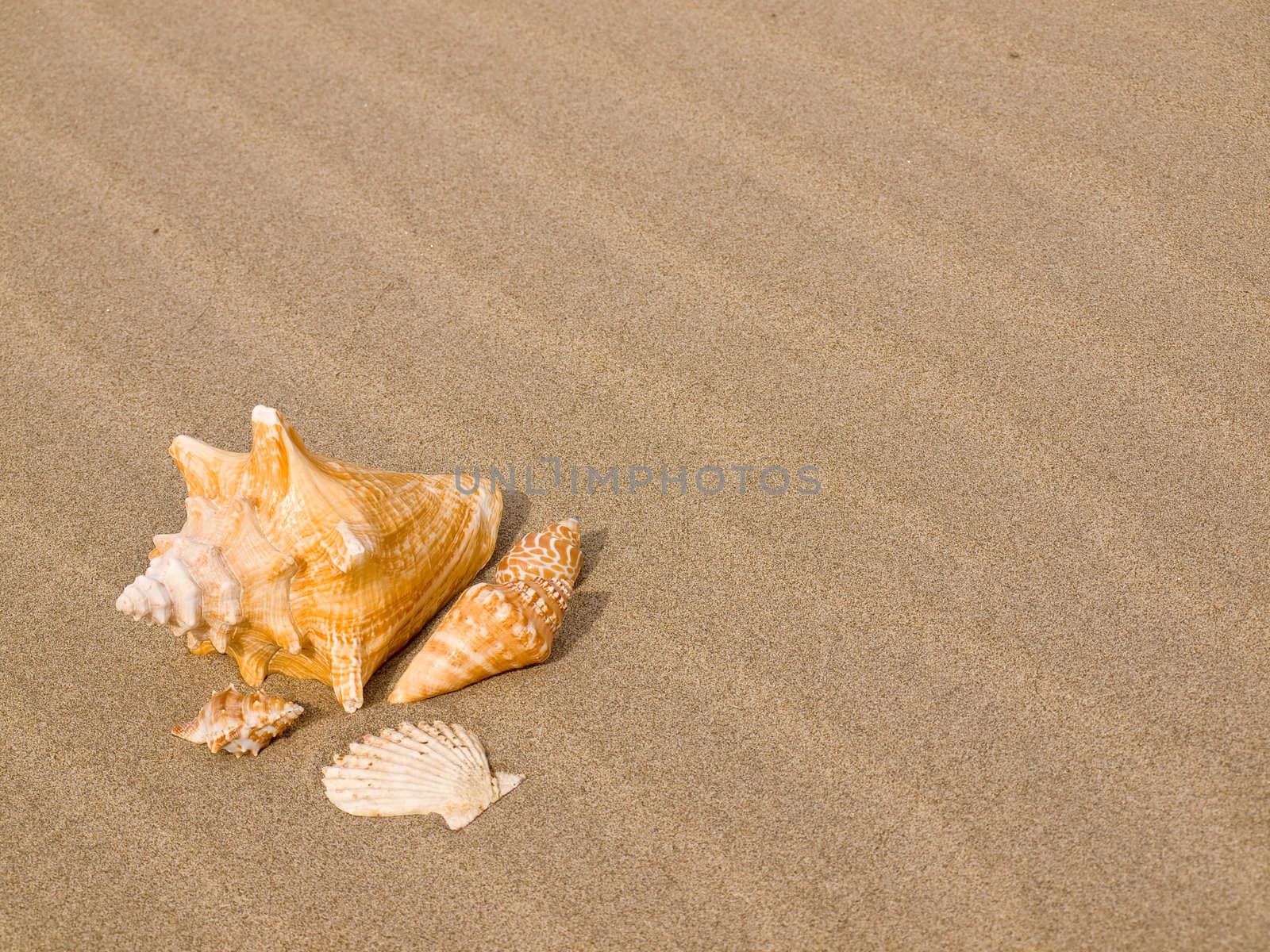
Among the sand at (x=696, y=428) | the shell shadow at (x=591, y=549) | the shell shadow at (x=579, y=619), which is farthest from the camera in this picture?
the shell shadow at (x=591, y=549)

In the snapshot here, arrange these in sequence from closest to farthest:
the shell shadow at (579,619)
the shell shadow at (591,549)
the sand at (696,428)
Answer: the sand at (696,428) < the shell shadow at (579,619) < the shell shadow at (591,549)

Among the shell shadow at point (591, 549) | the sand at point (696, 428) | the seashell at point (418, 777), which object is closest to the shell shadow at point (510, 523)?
the sand at point (696, 428)

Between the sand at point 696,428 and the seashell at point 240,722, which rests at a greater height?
the sand at point 696,428

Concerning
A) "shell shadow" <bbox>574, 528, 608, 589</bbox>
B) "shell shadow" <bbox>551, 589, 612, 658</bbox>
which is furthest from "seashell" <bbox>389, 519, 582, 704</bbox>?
"shell shadow" <bbox>574, 528, 608, 589</bbox>

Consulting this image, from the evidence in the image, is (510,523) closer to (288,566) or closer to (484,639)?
(484,639)

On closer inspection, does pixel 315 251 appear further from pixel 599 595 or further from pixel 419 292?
pixel 599 595

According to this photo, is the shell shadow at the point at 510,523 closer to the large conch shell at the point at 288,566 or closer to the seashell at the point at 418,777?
the large conch shell at the point at 288,566

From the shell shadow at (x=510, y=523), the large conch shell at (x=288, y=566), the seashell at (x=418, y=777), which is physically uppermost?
the shell shadow at (x=510, y=523)
